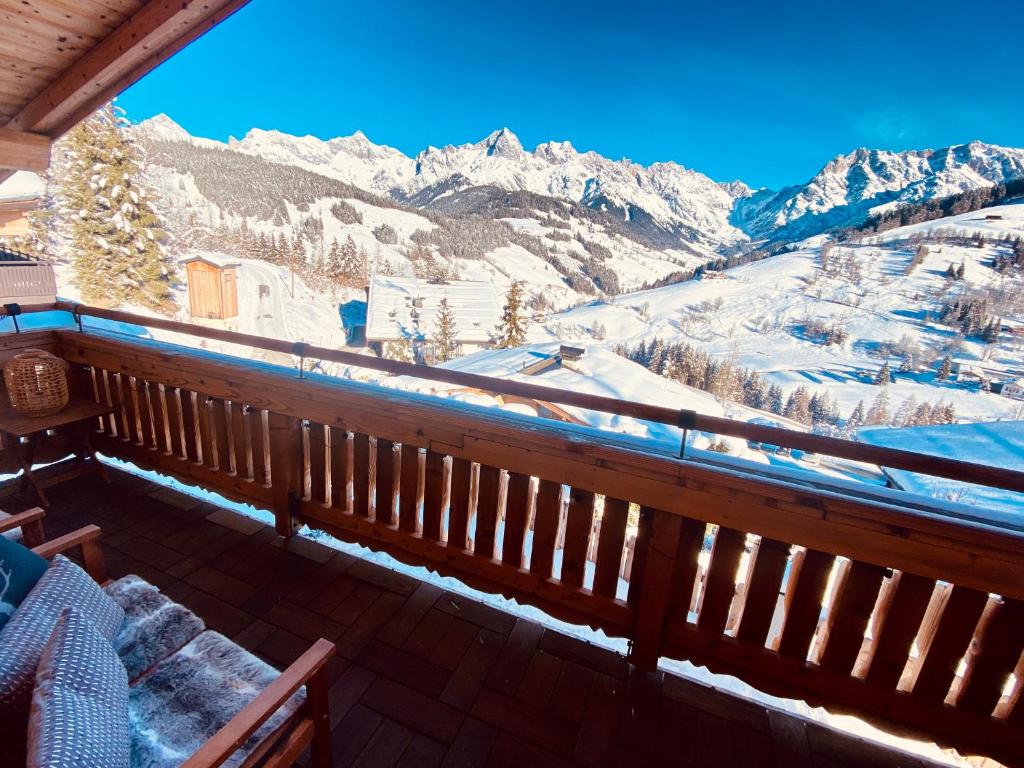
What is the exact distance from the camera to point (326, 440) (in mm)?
2482

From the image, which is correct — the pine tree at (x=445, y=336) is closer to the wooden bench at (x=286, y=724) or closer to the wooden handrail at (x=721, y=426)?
the wooden handrail at (x=721, y=426)

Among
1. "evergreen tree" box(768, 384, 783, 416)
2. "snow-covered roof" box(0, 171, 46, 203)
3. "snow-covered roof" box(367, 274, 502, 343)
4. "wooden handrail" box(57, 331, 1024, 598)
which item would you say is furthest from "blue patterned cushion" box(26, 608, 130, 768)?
"evergreen tree" box(768, 384, 783, 416)

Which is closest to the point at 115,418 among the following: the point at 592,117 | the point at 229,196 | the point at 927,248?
the point at 229,196

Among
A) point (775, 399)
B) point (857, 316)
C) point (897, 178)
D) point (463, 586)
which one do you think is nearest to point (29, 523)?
point (463, 586)

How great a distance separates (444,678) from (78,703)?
1311 millimetres

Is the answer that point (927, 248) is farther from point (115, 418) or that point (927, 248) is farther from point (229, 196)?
point (229, 196)

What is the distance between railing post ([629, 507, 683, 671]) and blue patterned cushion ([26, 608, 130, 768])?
5.20ft

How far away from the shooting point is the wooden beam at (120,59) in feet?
8.96

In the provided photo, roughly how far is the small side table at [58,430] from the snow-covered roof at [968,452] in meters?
4.35

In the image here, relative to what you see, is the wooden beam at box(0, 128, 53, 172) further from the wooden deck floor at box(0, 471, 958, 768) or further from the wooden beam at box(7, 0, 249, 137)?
the wooden deck floor at box(0, 471, 958, 768)

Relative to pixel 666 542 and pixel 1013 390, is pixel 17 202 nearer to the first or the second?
pixel 666 542

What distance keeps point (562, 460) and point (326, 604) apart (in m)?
1.40

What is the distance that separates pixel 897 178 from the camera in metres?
148

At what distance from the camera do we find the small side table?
276 centimetres
